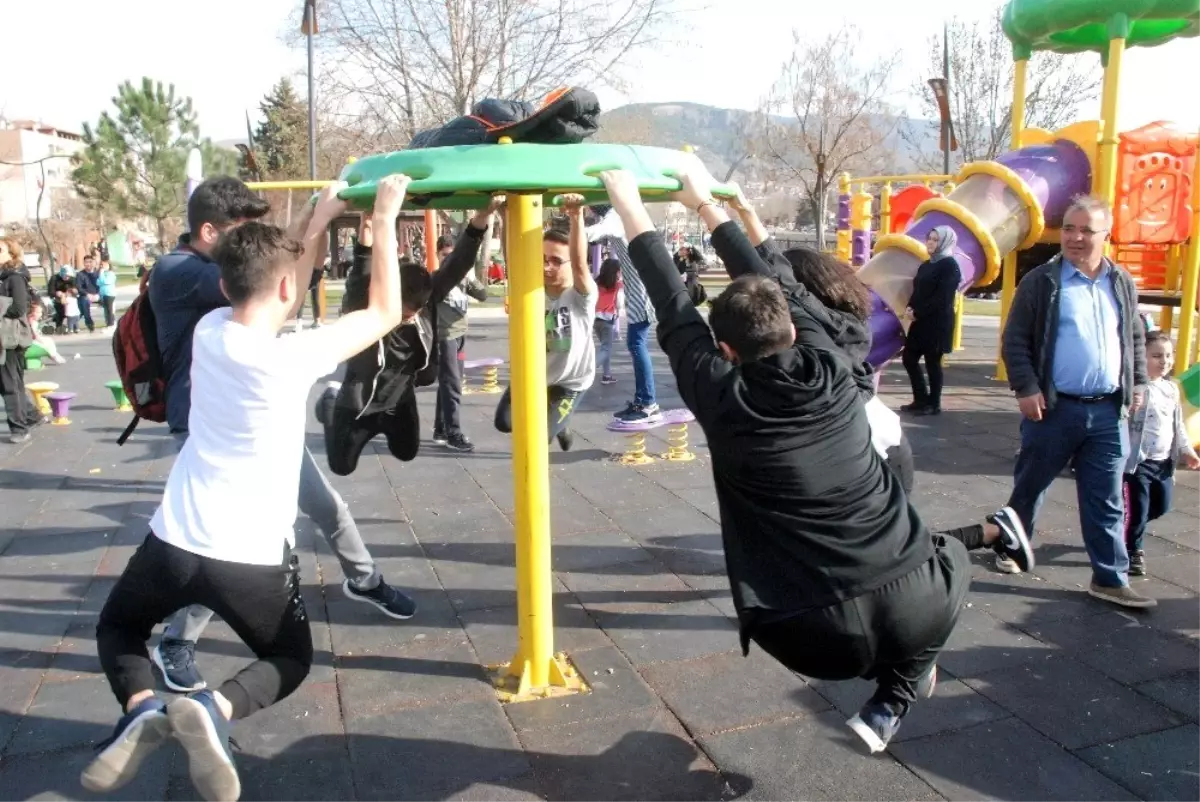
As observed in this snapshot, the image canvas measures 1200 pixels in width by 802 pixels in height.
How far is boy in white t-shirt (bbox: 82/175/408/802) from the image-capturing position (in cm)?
227

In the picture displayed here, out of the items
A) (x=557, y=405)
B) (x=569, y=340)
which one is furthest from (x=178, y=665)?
(x=569, y=340)

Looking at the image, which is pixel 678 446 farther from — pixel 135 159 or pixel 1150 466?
pixel 135 159

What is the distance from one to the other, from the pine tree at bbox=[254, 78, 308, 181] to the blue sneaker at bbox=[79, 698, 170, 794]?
42077 mm

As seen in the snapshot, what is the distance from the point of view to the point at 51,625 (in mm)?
3982

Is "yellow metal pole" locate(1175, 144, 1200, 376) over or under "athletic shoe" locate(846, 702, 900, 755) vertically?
over

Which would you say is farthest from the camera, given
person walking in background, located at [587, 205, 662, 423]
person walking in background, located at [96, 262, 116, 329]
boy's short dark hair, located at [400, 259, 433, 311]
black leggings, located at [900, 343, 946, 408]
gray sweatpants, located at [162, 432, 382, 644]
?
person walking in background, located at [96, 262, 116, 329]

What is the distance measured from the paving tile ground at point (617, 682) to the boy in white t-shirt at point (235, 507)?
553 mm

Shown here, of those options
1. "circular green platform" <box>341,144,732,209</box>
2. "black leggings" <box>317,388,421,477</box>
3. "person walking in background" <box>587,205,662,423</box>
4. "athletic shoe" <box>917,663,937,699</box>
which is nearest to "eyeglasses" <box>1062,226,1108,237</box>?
"circular green platform" <box>341,144,732,209</box>

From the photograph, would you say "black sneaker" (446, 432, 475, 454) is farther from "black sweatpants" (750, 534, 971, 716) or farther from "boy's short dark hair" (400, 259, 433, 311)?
"black sweatpants" (750, 534, 971, 716)

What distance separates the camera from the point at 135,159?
165ft

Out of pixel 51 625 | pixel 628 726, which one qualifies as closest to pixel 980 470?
A: pixel 628 726

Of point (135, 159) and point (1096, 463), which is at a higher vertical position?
point (135, 159)

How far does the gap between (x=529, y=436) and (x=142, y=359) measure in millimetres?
1457

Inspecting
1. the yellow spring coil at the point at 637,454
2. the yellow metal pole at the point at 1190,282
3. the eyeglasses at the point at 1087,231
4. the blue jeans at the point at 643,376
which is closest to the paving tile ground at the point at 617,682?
the yellow spring coil at the point at 637,454
